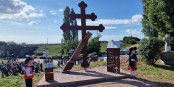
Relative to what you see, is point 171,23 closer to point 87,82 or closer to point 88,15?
point 88,15

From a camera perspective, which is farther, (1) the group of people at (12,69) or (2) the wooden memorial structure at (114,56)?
(1) the group of people at (12,69)

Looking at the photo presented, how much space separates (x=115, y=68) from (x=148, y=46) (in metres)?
4.40

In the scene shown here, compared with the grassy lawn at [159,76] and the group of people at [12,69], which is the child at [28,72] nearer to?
the grassy lawn at [159,76]

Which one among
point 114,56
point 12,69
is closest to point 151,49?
point 114,56

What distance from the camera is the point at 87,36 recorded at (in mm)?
7234

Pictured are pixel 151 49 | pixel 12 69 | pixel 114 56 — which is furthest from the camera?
pixel 12 69

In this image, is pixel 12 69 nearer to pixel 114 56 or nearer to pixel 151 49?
pixel 114 56

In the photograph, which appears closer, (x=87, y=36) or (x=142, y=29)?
(x=87, y=36)

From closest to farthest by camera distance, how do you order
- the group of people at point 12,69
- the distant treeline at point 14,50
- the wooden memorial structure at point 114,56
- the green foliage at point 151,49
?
the wooden memorial structure at point 114,56, the green foliage at point 151,49, the group of people at point 12,69, the distant treeline at point 14,50

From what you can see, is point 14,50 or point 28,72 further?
point 14,50

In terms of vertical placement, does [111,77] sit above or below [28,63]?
below

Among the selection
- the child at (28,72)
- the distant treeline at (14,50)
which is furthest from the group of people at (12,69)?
the distant treeline at (14,50)

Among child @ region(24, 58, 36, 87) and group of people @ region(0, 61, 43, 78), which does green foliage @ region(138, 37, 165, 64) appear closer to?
child @ region(24, 58, 36, 87)

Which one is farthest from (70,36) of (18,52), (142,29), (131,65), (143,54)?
(131,65)
